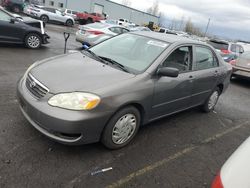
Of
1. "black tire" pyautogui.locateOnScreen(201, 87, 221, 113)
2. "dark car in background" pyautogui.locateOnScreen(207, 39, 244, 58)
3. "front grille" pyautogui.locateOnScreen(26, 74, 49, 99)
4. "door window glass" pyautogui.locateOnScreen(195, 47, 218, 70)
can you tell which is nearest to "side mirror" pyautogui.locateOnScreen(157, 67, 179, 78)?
"door window glass" pyautogui.locateOnScreen(195, 47, 218, 70)

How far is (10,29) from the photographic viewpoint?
8859 millimetres

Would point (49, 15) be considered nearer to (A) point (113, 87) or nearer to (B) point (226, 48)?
(B) point (226, 48)

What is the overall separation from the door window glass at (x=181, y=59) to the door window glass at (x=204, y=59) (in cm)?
23

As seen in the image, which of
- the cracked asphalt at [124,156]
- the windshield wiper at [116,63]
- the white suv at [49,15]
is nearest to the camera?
the cracked asphalt at [124,156]

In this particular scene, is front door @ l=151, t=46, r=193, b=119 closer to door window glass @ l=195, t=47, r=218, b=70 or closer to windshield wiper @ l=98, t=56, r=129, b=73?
door window glass @ l=195, t=47, r=218, b=70

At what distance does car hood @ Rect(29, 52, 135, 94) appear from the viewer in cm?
302

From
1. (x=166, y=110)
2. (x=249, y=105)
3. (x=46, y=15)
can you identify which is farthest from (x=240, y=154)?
(x=46, y=15)

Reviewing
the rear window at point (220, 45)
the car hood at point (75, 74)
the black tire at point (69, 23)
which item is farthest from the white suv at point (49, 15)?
the car hood at point (75, 74)

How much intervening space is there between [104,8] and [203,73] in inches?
2068

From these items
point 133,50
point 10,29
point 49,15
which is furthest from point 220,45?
point 49,15

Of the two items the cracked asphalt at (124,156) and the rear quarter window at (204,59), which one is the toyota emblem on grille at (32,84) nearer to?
the cracked asphalt at (124,156)

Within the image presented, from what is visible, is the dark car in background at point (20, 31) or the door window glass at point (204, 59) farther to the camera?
the dark car in background at point (20, 31)

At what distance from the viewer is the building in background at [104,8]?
160ft

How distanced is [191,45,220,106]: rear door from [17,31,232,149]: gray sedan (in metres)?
0.02
